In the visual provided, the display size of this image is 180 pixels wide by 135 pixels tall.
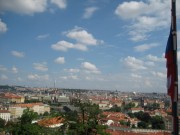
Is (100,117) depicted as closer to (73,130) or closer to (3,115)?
(73,130)

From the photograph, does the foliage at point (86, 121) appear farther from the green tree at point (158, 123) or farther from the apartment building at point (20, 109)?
the apartment building at point (20, 109)

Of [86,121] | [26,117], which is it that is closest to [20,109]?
[26,117]

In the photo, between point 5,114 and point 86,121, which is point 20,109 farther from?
point 86,121

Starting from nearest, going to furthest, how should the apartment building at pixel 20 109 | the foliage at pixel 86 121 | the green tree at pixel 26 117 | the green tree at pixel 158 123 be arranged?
1. the foliage at pixel 86 121
2. the green tree at pixel 26 117
3. the green tree at pixel 158 123
4. the apartment building at pixel 20 109

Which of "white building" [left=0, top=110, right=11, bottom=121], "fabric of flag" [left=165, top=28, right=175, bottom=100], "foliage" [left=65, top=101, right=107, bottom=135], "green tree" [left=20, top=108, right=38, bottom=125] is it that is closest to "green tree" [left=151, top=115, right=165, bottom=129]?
"white building" [left=0, top=110, right=11, bottom=121]

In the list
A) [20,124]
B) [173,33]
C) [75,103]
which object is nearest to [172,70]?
[173,33]

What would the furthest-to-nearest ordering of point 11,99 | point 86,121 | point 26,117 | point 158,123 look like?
point 11,99, point 158,123, point 26,117, point 86,121

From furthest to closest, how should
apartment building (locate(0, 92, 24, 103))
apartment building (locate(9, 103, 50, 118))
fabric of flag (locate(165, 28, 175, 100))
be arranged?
apartment building (locate(0, 92, 24, 103))
apartment building (locate(9, 103, 50, 118))
fabric of flag (locate(165, 28, 175, 100))

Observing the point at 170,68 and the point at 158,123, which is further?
the point at 158,123

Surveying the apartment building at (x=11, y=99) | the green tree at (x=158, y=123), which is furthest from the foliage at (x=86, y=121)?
the apartment building at (x=11, y=99)

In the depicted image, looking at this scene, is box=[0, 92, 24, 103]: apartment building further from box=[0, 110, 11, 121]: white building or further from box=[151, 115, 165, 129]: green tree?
box=[151, 115, 165, 129]: green tree

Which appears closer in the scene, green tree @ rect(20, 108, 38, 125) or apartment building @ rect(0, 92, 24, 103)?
green tree @ rect(20, 108, 38, 125)

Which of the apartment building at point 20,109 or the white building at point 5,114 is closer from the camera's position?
the white building at point 5,114
